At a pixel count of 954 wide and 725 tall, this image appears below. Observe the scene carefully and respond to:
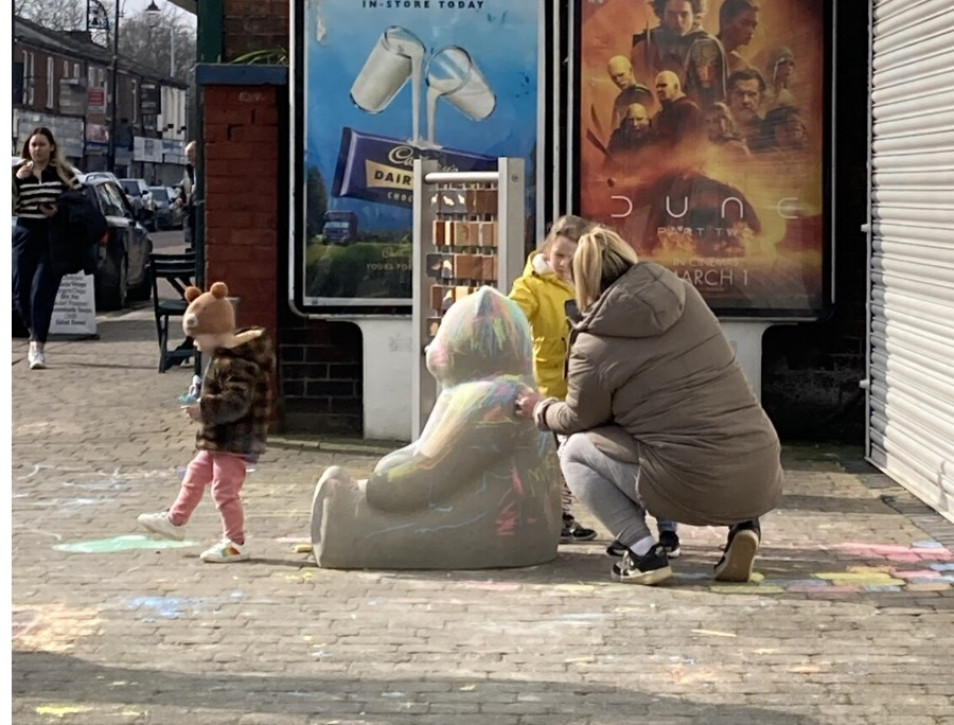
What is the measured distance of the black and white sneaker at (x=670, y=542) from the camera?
294 inches

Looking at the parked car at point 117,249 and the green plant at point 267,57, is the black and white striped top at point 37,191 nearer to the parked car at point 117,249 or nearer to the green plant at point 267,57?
the green plant at point 267,57

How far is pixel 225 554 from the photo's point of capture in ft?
24.1

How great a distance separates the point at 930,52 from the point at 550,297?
259 cm

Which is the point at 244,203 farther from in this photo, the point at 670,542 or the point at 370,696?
the point at 370,696

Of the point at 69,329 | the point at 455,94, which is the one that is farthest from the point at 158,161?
the point at 455,94

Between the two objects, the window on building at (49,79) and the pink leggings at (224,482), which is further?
the window on building at (49,79)

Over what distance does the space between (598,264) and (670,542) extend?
1410 millimetres

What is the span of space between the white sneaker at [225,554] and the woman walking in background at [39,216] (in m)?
7.26

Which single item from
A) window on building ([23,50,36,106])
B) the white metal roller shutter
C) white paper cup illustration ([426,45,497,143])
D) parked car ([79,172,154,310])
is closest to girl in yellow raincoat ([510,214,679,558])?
the white metal roller shutter

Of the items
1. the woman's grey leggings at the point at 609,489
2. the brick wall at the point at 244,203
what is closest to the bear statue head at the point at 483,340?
the woman's grey leggings at the point at 609,489

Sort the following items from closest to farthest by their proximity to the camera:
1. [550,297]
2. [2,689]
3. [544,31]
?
[2,689], [550,297], [544,31]

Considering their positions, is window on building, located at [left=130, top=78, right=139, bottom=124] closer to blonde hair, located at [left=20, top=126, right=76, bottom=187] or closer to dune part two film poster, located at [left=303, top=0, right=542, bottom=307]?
blonde hair, located at [left=20, top=126, right=76, bottom=187]

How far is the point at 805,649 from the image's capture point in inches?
235

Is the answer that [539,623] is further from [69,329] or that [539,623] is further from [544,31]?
[69,329]
